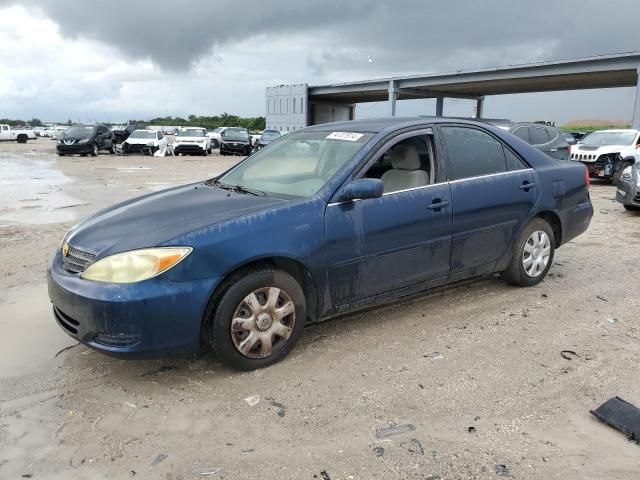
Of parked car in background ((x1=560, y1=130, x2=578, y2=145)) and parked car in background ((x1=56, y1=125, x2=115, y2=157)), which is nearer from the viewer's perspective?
parked car in background ((x1=560, y1=130, x2=578, y2=145))

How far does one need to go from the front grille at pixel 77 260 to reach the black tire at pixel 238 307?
31.5 inches

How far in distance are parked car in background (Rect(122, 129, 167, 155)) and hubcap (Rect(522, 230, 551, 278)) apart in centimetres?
2765

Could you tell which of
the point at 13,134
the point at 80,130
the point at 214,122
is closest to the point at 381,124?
the point at 80,130

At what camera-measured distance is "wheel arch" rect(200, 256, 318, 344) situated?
3320mm

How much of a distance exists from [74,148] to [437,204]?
27665 mm

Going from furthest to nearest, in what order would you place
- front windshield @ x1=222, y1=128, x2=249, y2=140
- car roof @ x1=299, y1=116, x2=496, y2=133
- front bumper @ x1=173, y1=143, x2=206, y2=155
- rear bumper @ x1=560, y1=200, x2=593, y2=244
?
front windshield @ x1=222, y1=128, x2=249, y2=140, front bumper @ x1=173, y1=143, x2=206, y2=155, rear bumper @ x1=560, y1=200, x2=593, y2=244, car roof @ x1=299, y1=116, x2=496, y2=133

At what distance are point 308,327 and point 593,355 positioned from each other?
208 cm

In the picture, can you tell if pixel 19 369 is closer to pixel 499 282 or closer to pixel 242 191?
pixel 242 191

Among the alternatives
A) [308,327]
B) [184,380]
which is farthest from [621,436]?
[184,380]

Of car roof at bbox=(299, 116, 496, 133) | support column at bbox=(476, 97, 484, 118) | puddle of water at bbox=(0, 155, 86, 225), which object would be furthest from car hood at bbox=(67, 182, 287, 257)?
support column at bbox=(476, 97, 484, 118)

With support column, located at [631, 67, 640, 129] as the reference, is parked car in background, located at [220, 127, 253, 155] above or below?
below

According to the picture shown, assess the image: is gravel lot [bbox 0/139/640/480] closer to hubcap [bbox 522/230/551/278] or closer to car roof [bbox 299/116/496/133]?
hubcap [bbox 522/230/551/278]

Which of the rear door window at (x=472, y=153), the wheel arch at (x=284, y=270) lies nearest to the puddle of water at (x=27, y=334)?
the wheel arch at (x=284, y=270)

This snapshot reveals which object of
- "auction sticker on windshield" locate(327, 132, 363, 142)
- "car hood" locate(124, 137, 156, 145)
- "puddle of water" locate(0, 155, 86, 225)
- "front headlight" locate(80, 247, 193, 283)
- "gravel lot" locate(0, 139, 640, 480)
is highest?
"auction sticker on windshield" locate(327, 132, 363, 142)
